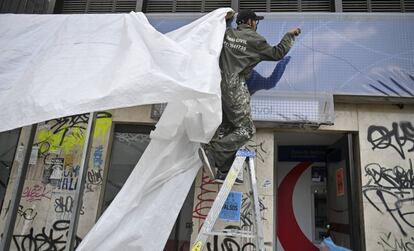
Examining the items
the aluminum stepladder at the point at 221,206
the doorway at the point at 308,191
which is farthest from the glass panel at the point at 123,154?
the aluminum stepladder at the point at 221,206

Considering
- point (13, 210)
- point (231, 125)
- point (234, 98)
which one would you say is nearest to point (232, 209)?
point (231, 125)

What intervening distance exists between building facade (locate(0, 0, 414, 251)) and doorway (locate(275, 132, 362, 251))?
0.33ft

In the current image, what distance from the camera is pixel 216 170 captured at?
9.55ft

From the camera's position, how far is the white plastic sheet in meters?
2.16

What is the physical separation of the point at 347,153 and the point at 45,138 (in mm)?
4060

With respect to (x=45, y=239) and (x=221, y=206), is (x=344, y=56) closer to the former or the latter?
(x=221, y=206)

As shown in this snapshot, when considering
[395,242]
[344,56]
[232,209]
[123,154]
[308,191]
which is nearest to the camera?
[395,242]

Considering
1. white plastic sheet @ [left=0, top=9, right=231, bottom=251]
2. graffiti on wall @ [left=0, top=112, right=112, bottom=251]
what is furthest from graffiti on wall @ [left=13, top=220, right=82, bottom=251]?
white plastic sheet @ [left=0, top=9, right=231, bottom=251]

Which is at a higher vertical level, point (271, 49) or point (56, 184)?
point (271, 49)

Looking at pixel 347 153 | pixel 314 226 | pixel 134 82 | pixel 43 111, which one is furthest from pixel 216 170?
pixel 314 226

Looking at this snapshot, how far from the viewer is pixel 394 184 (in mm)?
3814

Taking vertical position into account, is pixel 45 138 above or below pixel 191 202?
above

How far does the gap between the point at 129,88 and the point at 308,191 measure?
4.55m

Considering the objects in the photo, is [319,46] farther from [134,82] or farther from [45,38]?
[45,38]
